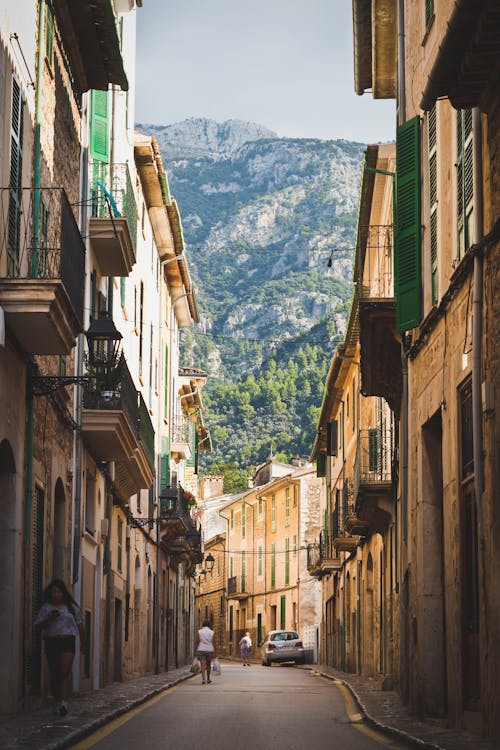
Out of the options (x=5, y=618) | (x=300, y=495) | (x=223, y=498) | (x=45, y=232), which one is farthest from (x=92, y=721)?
(x=223, y=498)

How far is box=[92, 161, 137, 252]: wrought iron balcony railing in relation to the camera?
897 inches

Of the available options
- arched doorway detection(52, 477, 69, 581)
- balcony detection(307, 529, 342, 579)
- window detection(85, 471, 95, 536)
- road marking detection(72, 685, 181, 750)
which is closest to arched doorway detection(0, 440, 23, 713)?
road marking detection(72, 685, 181, 750)

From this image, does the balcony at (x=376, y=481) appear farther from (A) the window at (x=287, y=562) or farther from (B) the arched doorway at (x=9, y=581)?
(A) the window at (x=287, y=562)

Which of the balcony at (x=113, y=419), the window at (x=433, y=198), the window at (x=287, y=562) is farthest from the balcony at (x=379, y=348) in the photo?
the window at (x=287, y=562)

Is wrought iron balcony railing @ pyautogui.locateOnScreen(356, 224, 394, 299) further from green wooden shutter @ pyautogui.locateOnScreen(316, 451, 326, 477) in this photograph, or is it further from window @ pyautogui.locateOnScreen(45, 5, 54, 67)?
green wooden shutter @ pyautogui.locateOnScreen(316, 451, 326, 477)

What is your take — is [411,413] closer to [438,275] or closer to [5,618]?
[438,275]

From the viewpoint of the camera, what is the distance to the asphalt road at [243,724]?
1234cm

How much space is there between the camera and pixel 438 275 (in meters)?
16.7

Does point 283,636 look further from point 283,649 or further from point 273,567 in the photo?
point 273,567

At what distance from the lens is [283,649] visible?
51.8 meters

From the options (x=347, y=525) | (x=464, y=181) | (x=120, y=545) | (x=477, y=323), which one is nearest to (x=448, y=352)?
(x=464, y=181)

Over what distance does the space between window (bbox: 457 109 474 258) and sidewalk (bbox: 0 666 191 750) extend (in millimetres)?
6332

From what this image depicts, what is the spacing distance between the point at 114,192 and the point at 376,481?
26.4 feet

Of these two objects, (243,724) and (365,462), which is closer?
(243,724)
